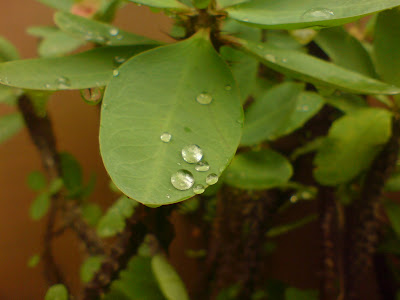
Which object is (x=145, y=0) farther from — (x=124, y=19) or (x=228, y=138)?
(x=124, y=19)

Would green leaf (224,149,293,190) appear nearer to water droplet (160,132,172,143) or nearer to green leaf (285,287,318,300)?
water droplet (160,132,172,143)

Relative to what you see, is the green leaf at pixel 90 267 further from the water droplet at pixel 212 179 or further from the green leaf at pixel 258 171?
the water droplet at pixel 212 179

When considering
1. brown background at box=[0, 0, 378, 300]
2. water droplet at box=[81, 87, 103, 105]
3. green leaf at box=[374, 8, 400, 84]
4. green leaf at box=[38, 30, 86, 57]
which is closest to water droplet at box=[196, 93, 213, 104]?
water droplet at box=[81, 87, 103, 105]

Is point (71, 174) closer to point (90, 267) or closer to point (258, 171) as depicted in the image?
point (90, 267)

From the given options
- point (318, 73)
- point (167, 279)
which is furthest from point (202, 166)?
point (167, 279)

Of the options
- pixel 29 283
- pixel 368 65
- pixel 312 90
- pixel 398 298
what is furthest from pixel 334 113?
pixel 29 283

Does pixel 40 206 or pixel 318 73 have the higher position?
pixel 318 73

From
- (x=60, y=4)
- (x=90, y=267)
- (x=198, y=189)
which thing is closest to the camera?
(x=198, y=189)
